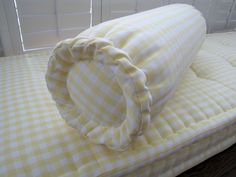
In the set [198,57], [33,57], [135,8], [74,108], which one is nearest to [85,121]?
[74,108]

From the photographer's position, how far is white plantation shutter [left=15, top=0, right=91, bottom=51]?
3.10 feet

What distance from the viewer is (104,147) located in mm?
461

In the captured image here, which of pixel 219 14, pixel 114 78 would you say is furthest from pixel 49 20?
pixel 219 14

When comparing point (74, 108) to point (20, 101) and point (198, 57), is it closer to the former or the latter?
point (20, 101)

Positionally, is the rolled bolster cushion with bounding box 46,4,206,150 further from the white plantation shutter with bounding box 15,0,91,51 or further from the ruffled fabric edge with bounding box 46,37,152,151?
the white plantation shutter with bounding box 15,0,91,51

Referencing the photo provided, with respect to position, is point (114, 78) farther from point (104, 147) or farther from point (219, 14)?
point (219, 14)

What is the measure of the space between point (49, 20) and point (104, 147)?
0.78 metres

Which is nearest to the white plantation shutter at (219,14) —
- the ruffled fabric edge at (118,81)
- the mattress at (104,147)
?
the mattress at (104,147)

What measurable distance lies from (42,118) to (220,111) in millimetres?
521

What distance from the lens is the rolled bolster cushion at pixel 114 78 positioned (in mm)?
345

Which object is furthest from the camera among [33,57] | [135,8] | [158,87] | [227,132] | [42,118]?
[135,8]

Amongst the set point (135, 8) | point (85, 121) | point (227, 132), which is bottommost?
point (227, 132)

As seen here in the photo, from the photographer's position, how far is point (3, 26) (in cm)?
90

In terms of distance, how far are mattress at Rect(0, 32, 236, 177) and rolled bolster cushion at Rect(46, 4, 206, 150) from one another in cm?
5
